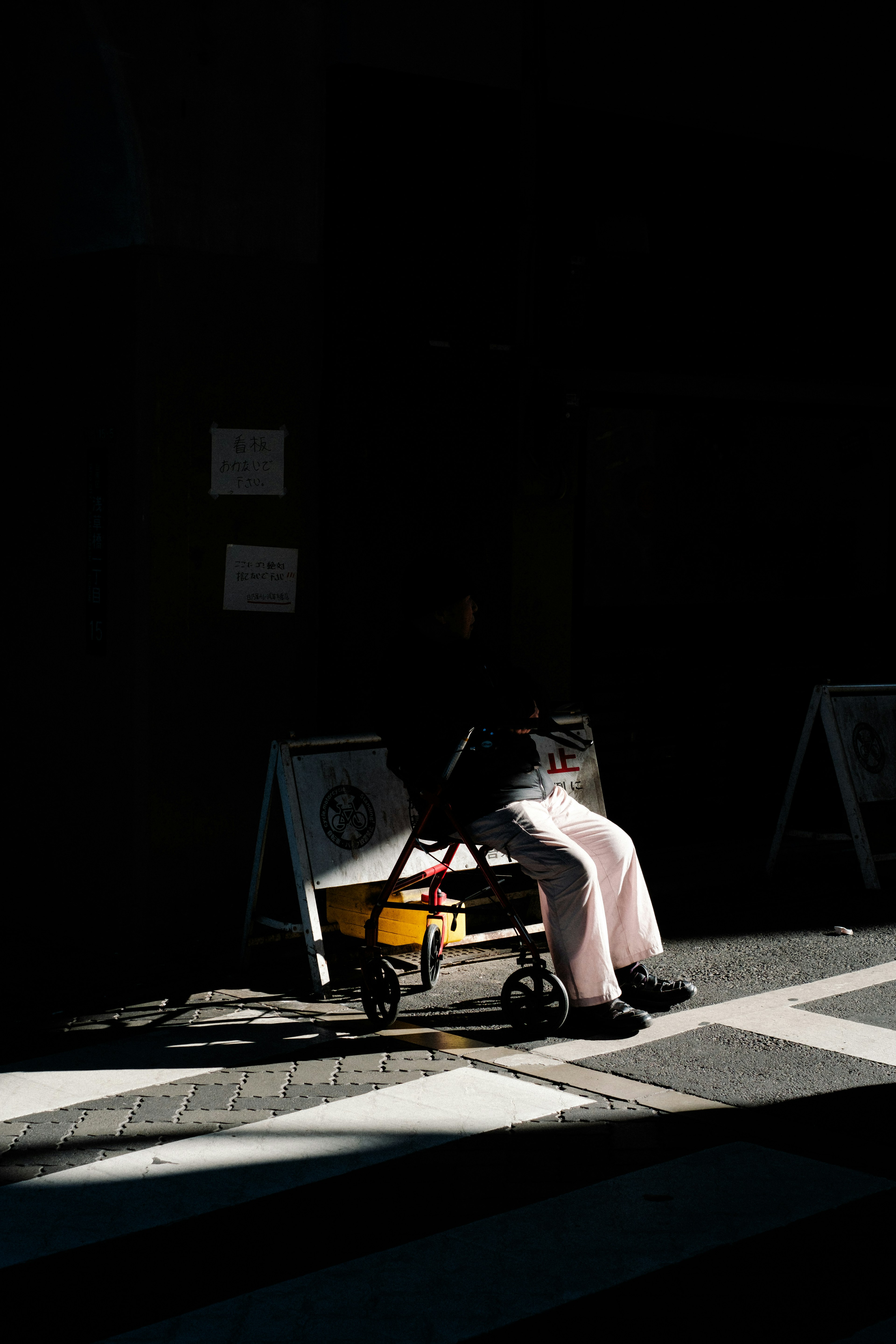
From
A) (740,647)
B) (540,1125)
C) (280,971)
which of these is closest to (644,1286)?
(540,1125)

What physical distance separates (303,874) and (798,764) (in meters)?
3.26

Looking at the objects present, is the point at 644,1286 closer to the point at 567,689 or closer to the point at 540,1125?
the point at 540,1125

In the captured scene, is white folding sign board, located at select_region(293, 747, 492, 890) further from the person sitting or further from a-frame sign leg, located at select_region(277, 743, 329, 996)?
the person sitting

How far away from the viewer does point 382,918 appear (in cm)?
732

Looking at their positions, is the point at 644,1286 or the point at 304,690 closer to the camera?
the point at 644,1286

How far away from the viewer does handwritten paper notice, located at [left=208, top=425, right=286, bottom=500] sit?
7.70 m

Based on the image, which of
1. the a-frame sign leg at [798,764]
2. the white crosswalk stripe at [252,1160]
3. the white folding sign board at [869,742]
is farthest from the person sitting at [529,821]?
the white folding sign board at [869,742]

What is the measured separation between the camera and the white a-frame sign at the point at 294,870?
700 cm

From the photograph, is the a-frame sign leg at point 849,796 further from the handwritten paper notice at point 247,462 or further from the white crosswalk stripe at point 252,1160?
the white crosswalk stripe at point 252,1160

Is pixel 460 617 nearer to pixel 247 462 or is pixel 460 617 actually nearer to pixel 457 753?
pixel 457 753

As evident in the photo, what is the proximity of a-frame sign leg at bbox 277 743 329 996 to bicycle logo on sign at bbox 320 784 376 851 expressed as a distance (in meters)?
0.13

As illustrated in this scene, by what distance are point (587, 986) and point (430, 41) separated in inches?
180

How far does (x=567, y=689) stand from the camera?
29.8ft

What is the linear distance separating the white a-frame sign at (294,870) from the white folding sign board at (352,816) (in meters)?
0.03
